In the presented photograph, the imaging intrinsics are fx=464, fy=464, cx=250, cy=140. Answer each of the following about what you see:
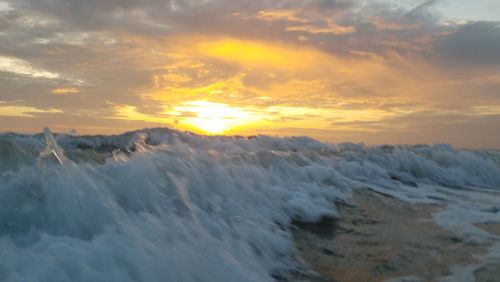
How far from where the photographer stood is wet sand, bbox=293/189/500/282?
204 inches

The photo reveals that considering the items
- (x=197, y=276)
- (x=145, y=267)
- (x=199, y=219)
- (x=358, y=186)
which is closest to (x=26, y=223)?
(x=145, y=267)

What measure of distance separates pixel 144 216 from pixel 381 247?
10.6 feet

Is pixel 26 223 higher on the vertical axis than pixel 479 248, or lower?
higher

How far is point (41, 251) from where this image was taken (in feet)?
11.6

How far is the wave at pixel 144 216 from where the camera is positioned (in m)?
3.66

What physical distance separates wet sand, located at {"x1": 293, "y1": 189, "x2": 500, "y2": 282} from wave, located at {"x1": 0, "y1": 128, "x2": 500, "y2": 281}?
0.33 m

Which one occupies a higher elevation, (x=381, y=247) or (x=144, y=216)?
(x=144, y=216)

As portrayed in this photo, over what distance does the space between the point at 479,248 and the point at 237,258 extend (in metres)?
3.61

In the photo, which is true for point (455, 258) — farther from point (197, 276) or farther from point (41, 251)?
point (41, 251)

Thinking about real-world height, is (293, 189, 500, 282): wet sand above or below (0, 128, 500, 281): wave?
below

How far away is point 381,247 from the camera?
6219 mm

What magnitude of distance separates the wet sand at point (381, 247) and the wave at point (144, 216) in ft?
1.08

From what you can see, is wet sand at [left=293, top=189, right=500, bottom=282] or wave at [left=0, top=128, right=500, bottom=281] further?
wet sand at [left=293, top=189, right=500, bottom=282]

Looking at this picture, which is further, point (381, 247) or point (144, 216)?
point (381, 247)
